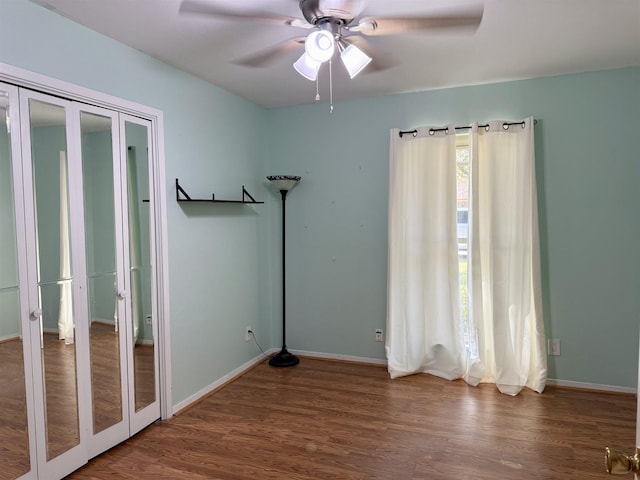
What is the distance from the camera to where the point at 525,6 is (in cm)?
213

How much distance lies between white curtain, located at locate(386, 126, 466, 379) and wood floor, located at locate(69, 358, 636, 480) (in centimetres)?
24

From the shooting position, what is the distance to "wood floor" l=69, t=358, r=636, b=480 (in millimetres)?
2332

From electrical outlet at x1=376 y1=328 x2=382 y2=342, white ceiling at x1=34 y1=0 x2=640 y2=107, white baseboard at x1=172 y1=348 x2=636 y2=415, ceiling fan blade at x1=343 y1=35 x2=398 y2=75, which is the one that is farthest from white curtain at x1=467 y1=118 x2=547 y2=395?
ceiling fan blade at x1=343 y1=35 x2=398 y2=75

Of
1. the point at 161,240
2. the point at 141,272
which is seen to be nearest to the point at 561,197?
the point at 161,240

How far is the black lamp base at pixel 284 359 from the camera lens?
3961 mm

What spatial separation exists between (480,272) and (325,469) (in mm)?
1916

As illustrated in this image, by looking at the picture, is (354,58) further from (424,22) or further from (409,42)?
(409,42)

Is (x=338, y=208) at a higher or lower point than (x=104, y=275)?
higher

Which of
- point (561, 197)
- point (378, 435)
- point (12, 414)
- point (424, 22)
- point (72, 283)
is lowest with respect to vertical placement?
point (378, 435)

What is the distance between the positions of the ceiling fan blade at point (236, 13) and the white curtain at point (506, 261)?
1857 millimetres

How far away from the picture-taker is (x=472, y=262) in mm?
3422

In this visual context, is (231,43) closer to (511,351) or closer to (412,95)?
(412,95)

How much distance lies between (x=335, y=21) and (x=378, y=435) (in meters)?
2.38

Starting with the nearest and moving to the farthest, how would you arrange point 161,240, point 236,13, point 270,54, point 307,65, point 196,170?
1. point 236,13
2. point 307,65
3. point 270,54
4. point 161,240
5. point 196,170
